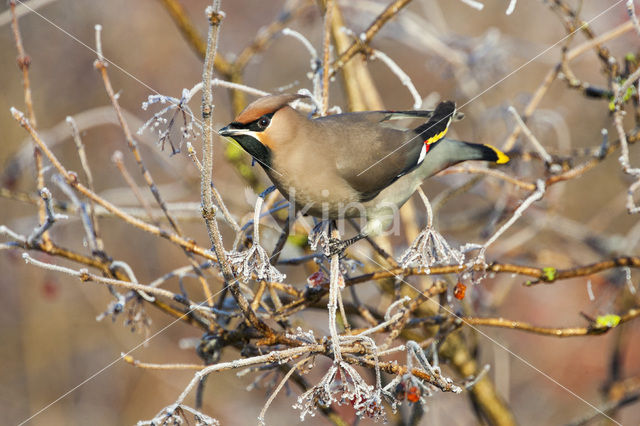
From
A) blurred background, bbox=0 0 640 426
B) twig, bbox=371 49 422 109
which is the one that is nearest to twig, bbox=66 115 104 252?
twig, bbox=371 49 422 109

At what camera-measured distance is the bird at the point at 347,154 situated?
194 centimetres

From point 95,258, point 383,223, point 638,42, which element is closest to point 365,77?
point 383,223

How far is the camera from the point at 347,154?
2.19m

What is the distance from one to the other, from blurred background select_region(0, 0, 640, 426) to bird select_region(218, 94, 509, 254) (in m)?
1.03

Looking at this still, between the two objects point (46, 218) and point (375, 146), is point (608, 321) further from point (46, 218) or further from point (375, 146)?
point (46, 218)

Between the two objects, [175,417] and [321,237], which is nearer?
[175,417]

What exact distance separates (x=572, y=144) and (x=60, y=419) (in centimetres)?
585

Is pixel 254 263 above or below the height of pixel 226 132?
below

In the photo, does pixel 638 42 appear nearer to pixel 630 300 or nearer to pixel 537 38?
pixel 630 300

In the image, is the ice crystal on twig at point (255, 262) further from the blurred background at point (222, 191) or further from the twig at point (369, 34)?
the blurred background at point (222, 191)

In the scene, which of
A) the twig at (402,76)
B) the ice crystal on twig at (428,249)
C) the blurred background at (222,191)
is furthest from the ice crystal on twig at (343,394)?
the blurred background at (222,191)

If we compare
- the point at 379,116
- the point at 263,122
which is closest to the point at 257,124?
the point at 263,122

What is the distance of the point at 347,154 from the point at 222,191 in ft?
4.54

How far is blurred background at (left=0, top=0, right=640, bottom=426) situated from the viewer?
4184 millimetres
